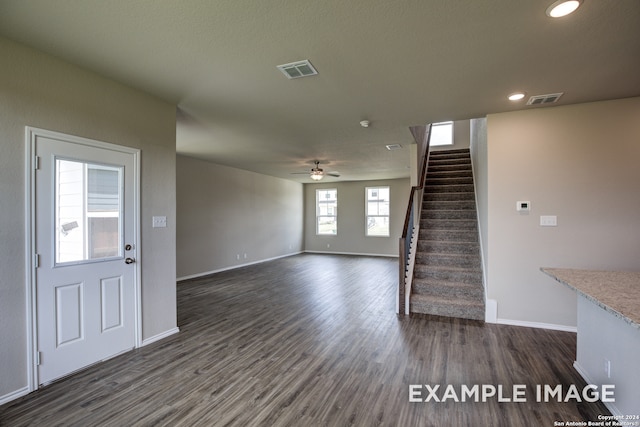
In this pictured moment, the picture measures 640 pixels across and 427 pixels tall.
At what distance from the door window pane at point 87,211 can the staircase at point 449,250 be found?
3.78m

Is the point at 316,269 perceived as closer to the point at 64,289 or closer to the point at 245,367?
the point at 245,367

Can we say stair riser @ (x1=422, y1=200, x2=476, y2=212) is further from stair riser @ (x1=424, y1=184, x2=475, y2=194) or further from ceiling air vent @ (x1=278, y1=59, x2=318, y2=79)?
ceiling air vent @ (x1=278, y1=59, x2=318, y2=79)

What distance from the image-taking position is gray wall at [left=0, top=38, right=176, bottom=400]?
2.26 m

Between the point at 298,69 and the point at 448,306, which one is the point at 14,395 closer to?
the point at 298,69

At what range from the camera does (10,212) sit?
7.48 ft

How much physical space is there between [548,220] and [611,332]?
73.9 inches

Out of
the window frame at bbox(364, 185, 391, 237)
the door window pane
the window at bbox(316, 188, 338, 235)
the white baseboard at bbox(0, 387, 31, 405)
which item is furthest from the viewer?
the window at bbox(316, 188, 338, 235)

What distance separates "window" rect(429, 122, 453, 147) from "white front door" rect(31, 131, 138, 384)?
349 inches

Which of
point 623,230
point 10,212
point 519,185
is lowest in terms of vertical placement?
point 623,230

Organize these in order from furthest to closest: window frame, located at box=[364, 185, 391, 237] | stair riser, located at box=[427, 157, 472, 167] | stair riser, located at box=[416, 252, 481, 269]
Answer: window frame, located at box=[364, 185, 391, 237] → stair riser, located at box=[427, 157, 472, 167] → stair riser, located at box=[416, 252, 481, 269]

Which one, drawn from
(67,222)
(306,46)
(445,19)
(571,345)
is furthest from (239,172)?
(571,345)

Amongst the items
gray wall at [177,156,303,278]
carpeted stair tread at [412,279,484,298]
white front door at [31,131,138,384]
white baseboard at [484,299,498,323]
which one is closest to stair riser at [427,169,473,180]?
carpeted stair tread at [412,279,484,298]

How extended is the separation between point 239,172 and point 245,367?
20.4 feet

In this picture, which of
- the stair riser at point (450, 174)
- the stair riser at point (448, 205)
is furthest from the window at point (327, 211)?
the stair riser at point (448, 205)
